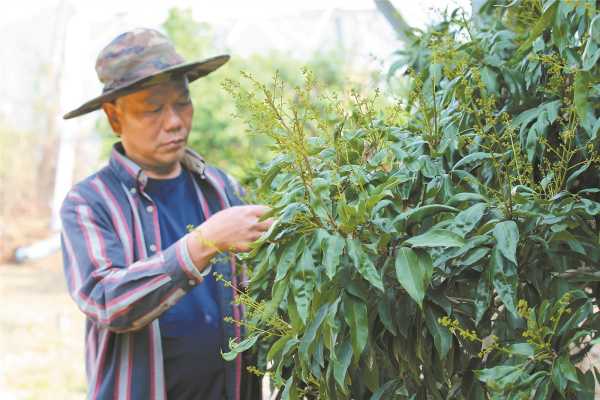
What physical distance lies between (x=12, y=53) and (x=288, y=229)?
1050 centimetres

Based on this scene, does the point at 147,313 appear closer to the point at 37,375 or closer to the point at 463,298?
the point at 463,298

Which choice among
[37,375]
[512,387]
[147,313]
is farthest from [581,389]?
[37,375]

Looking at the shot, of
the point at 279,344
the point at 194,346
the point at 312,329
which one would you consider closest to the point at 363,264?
the point at 312,329

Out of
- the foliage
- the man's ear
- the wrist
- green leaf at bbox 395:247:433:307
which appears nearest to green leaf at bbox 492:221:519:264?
the foliage

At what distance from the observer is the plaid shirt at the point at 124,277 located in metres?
2.24

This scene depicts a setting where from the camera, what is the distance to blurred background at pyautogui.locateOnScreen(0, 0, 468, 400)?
7789mm

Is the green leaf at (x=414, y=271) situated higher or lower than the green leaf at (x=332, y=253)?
lower

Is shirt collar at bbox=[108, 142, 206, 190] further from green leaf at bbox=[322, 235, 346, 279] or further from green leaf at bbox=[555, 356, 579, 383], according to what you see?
green leaf at bbox=[555, 356, 579, 383]

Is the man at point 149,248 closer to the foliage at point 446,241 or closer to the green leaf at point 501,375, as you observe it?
the foliage at point 446,241

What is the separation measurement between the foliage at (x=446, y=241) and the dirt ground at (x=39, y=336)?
5.21m

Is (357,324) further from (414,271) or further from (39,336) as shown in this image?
(39,336)

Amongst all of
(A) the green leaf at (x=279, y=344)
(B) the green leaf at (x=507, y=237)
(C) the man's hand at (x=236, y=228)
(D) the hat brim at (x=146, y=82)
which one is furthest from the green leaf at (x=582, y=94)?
(D) the hat brim at (x=146, y=82)

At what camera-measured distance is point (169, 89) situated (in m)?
2.57

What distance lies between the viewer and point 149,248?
2.50 meters
